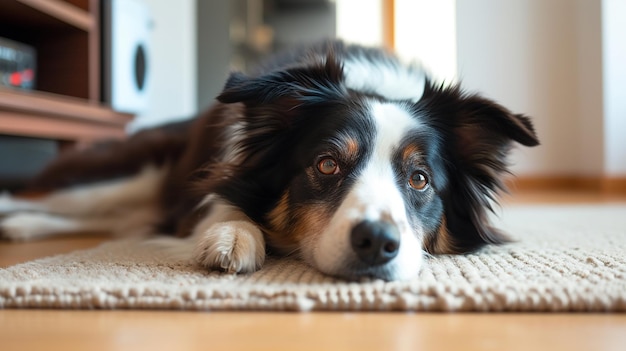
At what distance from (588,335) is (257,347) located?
64cm

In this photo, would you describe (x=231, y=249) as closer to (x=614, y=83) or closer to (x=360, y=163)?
(x=360, y=163)

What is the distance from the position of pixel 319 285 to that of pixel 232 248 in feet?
0.97

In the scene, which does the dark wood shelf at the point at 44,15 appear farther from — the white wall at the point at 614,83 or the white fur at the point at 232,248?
the white wall at the point at 614,83

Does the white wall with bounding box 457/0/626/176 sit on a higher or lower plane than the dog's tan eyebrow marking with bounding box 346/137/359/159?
higher

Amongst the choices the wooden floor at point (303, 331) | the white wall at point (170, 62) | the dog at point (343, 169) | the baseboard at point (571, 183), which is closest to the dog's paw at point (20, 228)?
the dog at point (343, 169)

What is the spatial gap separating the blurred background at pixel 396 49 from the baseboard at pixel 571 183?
2 centimetres

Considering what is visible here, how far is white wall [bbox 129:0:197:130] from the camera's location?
5184 millimetres

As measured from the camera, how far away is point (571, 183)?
6.69 metres

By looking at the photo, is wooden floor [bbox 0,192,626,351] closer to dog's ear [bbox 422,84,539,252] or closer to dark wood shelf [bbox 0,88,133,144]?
dog's ear [bbox 422,84,539,252]

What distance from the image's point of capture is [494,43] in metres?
6.70

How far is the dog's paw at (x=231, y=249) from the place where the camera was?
5.39 ft

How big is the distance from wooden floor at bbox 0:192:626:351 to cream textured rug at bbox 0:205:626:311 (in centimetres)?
3

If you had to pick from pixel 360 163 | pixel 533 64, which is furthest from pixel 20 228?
pixel 533 64

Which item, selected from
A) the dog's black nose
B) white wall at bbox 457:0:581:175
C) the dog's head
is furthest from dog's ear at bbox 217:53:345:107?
white wall at bbox 457:0:581:175
